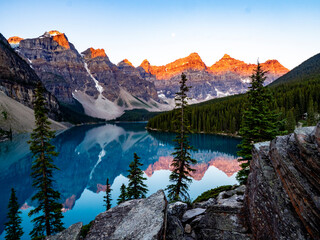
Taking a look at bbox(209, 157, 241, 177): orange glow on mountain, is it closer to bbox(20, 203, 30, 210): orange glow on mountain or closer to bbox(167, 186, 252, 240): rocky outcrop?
bbox(167, 186, 252, 240): rocky outcrop

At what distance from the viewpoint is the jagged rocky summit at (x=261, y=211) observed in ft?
15.8

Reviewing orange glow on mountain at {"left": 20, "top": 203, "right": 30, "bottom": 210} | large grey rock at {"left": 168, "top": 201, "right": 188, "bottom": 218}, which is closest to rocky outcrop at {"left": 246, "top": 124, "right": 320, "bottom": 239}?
large grey rock at {"left": 168, "top": 201, "right": 188, "bottom": 218}

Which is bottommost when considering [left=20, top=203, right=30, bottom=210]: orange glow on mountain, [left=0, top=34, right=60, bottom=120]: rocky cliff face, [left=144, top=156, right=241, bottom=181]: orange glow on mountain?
[left=144, top=156, right=241, bottom=181]: orange glow on mountain

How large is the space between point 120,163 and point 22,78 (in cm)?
16228

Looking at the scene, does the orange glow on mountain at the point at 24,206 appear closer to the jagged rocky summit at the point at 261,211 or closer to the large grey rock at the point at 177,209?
the jagged rocky summit at the point at 261,211

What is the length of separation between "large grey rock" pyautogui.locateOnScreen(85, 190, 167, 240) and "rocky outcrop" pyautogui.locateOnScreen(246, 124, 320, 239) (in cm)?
359

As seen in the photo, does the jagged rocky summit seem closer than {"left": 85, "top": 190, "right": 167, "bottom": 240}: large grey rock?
Yes

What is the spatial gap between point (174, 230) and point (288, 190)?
14.3 ft

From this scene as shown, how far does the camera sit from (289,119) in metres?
63.7

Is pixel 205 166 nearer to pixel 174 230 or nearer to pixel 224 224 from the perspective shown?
pixel 224 224

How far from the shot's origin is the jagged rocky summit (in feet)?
15.8

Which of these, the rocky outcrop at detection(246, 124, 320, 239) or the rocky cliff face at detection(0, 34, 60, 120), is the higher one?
the rocky cliff face at detection(0, 34, 60, 120)

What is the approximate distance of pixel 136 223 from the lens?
22.6ft

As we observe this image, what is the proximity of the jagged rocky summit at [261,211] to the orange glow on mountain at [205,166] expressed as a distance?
3006 cm
